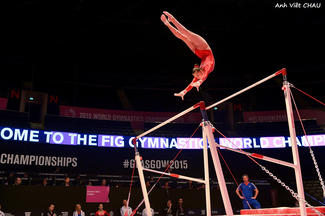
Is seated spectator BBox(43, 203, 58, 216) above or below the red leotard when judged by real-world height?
below

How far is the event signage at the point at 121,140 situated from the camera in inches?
537

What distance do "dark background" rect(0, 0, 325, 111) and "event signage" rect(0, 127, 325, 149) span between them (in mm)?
3219

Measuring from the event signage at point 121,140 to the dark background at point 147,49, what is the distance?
10.6 ft

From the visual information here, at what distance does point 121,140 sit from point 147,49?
5.37 m

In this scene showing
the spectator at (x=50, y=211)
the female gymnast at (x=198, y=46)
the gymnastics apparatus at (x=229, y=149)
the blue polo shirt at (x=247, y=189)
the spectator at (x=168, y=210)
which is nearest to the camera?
the gymnastics apparatus at (x=229, y=149)

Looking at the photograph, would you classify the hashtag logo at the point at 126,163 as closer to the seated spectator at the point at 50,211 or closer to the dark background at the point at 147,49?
the seated spectator at the point at 50,211

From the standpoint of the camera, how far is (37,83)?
719 inches

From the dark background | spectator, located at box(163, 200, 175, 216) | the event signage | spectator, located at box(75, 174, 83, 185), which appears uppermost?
the dark background

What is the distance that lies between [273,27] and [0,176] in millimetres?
14619

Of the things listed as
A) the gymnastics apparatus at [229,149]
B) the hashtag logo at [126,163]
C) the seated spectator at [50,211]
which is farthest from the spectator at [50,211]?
the gymnastics apparatus at [229,149]

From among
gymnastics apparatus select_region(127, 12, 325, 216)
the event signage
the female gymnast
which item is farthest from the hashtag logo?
the female gymnast

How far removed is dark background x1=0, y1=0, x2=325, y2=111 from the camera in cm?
1337

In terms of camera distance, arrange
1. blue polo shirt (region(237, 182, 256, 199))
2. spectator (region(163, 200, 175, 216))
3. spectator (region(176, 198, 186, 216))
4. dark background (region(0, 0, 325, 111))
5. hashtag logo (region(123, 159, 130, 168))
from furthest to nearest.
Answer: hashtag logo (region(123, 159, 130, 168))
dark background (region(0, 0, 325, 111))
spectator (region(176, 198, 186, 216))
spectator (region(163, 200, 175, 216))
blue polo shirt (region(237, 182, 256, 199))

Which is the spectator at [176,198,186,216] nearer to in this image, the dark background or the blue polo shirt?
the dark background
